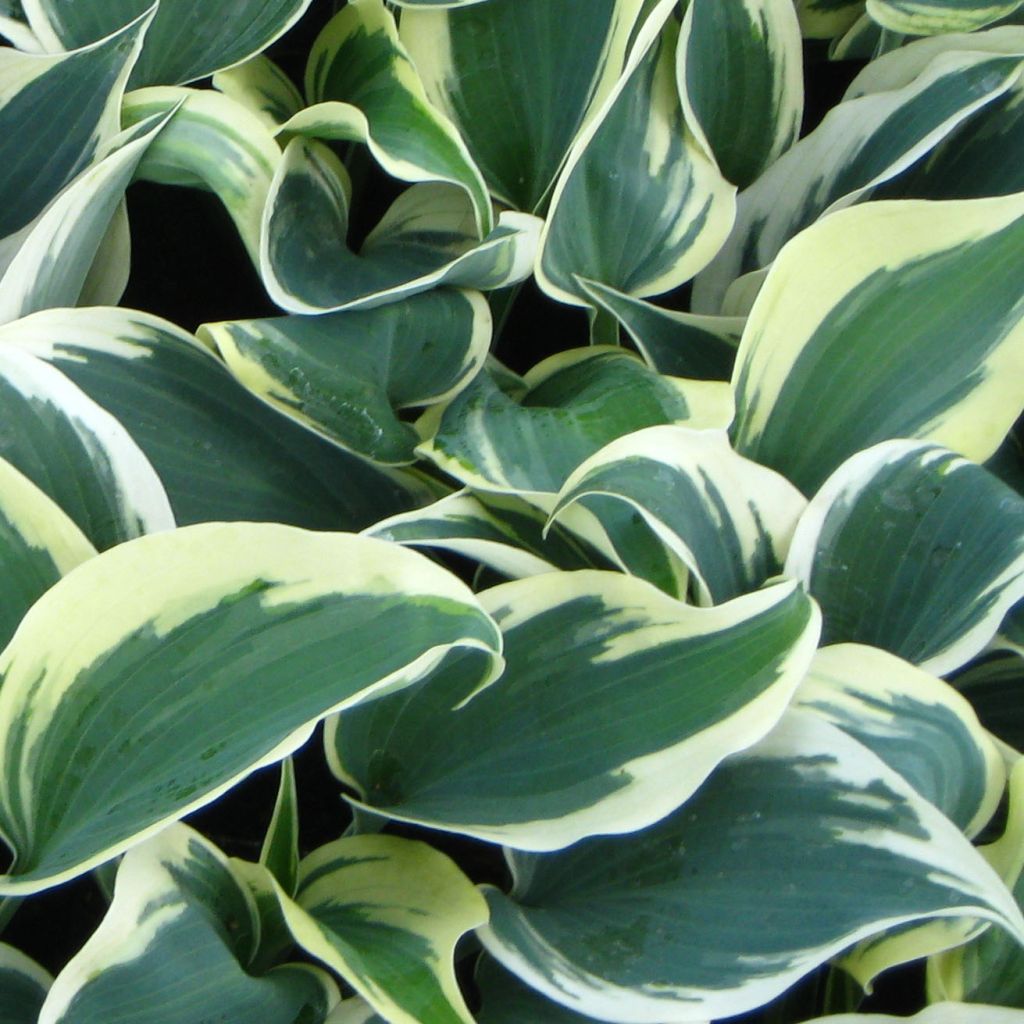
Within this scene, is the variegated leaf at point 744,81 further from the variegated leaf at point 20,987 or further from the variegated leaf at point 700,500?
the variegated leaf at point 20,987

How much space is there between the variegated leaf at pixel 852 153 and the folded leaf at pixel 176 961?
402 mm

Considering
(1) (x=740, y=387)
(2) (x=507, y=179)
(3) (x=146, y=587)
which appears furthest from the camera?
(2) (x=507, y=179)

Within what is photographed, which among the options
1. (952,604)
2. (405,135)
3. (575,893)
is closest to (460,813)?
(575,893)

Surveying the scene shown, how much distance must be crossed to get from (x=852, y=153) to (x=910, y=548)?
26 centimetres

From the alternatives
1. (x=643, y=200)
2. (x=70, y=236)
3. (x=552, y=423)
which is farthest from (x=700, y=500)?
(x=70, y=236)

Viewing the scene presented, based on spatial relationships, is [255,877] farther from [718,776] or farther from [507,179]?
[507,179]

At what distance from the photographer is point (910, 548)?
1.72ft

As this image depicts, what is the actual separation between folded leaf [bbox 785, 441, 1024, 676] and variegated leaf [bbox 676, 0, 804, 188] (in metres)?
0.23

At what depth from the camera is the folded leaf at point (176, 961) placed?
0.39 m

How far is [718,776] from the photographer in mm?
474

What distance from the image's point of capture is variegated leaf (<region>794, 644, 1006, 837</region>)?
483 mm

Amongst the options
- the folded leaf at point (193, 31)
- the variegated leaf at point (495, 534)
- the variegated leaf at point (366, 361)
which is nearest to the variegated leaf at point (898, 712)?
the variegated leaf at point (495, 534)

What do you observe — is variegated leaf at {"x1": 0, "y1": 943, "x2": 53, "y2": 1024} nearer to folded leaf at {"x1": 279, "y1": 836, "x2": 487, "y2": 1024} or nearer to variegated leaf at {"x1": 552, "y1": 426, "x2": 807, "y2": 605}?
folded leaf at {"x1": 279, "y1": 836, "x2": 487, "y2": 1024}

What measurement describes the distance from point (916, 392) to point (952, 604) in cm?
11
